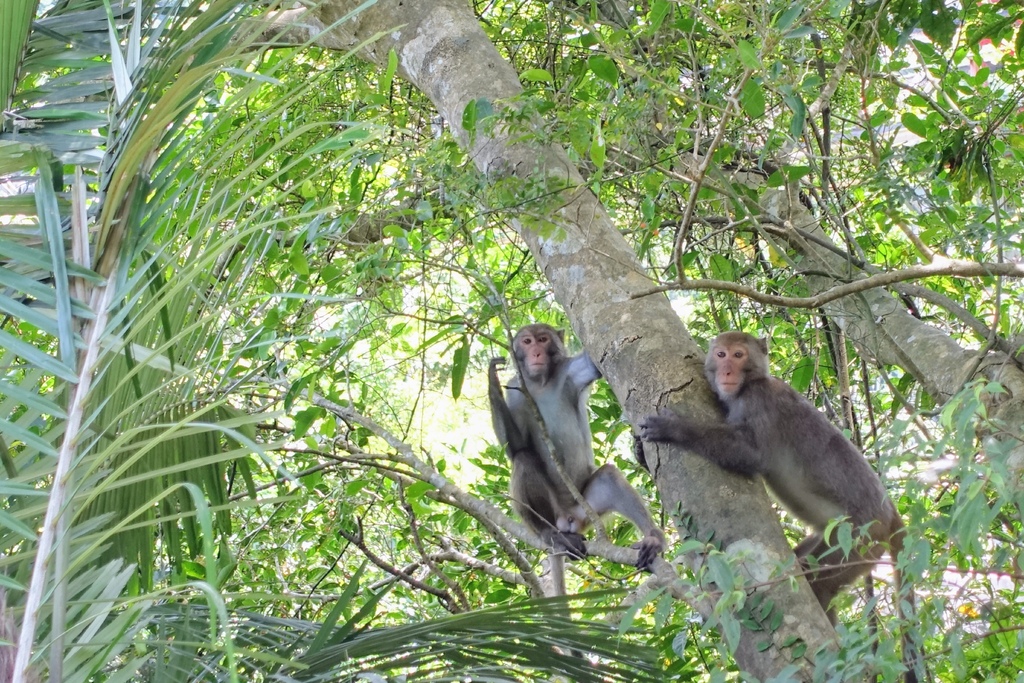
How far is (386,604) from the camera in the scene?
6.54 metres

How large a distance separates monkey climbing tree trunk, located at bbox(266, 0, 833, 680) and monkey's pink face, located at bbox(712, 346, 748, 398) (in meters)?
0.93

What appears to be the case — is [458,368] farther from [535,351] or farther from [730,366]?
[535,351]

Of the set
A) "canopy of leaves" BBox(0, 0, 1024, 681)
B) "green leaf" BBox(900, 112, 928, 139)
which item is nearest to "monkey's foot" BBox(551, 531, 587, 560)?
"canopy of leaves" BBox(0, 0, 1024, 681)

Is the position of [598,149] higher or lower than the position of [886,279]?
higher

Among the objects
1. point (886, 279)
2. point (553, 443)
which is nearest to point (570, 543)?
point (553, 443)

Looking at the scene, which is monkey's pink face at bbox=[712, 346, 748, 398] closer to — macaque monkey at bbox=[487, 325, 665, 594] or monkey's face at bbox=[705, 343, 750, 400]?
monkey's face at bbox=[705, 343, 750, 400]

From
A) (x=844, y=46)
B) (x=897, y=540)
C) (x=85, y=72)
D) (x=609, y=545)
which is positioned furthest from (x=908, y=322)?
(x=85, y=72)

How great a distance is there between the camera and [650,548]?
3.99 meters

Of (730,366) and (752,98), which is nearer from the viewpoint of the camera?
(752,98)

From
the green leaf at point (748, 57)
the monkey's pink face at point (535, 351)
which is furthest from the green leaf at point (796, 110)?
the monkey's pink face at point (535, 351)

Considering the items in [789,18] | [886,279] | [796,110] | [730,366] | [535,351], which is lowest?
[886,279]

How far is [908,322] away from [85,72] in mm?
3515

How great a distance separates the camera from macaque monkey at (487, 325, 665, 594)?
5137 millimetres

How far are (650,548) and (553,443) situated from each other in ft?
3.75
